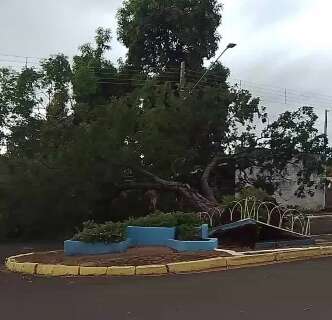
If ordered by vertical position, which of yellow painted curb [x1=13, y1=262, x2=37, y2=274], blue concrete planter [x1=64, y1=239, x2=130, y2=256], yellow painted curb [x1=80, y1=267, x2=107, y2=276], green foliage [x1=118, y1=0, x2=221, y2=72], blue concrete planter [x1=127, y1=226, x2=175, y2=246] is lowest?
yellow painted curb [x1=13, y1=262, x2=37, y2=274]

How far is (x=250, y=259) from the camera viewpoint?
11.7m

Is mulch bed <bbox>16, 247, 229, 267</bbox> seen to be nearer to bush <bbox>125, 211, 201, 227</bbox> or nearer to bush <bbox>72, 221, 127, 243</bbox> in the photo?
bush <bbox>72, 221, 127, 243</bbox>

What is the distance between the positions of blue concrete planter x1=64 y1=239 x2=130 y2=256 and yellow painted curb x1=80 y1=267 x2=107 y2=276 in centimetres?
156

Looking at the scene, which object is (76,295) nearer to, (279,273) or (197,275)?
(197,275)

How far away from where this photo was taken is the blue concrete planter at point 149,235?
43.3 feet

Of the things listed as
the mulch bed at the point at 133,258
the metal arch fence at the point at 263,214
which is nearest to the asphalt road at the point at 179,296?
the mulch bed at the point at 133,258

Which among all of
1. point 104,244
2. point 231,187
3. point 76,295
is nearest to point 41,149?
point 231,187

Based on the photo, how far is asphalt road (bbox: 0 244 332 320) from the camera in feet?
23.0

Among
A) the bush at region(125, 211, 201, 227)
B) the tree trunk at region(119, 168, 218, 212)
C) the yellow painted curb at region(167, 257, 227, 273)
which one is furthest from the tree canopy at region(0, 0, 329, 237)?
the yellow painted curb at region(167, 257, 227, 273)

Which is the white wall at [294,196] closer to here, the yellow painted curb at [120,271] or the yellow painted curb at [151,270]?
the yellow painted curb at [151,270]

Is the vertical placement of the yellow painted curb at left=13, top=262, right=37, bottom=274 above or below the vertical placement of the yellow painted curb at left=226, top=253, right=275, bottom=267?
below

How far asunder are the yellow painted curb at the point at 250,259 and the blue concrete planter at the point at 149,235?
2107mm

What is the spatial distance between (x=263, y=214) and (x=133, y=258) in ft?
20.9

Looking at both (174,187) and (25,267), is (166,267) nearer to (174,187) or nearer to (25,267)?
(25,267)
